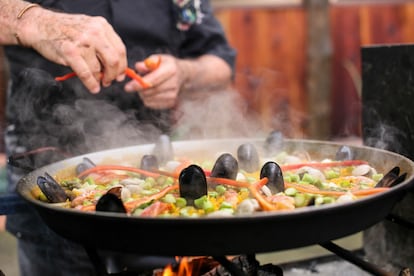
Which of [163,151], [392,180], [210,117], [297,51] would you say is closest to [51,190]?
[163,151]

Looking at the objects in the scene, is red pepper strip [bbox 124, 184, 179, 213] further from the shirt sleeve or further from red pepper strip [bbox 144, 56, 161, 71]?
the shirt sleeve

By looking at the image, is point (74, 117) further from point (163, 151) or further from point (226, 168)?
point (226, 168)

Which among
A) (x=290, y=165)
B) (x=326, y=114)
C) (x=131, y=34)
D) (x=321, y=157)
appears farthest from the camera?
(x=326, y=114)

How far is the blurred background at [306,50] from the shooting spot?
19.7 ft

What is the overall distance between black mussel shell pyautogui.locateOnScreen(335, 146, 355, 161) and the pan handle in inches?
46.0

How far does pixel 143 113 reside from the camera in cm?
286

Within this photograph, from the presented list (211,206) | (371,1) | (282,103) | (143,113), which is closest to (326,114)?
(282,103)

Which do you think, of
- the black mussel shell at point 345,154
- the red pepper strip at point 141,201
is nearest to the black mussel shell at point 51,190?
the red pepper strip at point 141,201

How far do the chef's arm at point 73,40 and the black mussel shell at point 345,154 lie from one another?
949 mm

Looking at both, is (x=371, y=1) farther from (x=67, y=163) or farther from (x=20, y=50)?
(x=67, y=163)

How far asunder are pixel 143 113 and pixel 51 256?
914 millimetres

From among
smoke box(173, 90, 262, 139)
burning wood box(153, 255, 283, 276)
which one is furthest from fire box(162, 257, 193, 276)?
smoke box(173, 90, 262, 139)

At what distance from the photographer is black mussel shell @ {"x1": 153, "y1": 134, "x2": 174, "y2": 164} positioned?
2.22m

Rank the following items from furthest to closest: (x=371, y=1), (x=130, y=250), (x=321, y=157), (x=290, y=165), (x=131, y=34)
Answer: (x=371, y=1) → (x=131, y=34) → (x=321, y=157) → (x=290, y=165) → (x=130, y=250)
